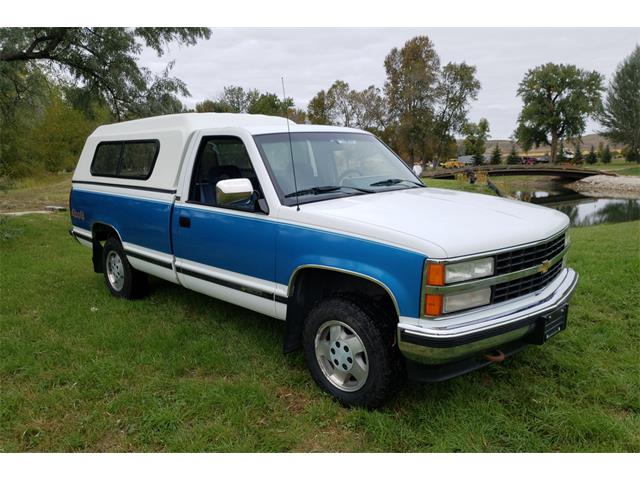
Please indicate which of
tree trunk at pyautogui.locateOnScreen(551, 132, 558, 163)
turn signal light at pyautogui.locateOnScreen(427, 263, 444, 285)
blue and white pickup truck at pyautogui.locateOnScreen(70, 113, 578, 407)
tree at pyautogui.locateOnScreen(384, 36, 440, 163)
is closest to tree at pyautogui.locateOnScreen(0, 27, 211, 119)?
blue and white pickup truck at pyautogui.locateOnScreen(70, 113, 578, 407)

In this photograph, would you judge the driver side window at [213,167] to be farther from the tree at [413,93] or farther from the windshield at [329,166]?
the tree at [413,93]

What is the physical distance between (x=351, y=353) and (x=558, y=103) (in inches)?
2838

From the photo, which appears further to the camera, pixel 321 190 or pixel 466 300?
pixel 321 190

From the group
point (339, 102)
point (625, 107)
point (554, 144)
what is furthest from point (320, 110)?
point (625, 107)

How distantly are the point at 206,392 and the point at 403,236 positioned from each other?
6.22ft

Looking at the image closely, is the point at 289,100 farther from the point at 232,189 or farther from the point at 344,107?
the point at 344,107

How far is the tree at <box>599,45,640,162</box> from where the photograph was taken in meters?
57.8

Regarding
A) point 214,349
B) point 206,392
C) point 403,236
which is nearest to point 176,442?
point 206,392

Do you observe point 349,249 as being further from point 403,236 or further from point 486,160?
point 486,160

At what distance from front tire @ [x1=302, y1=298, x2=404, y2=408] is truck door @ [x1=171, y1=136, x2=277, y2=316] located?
0.51 meters

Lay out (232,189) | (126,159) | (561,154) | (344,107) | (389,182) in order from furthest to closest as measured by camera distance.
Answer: (561,154), (344,107), (126,159), (389,182), (232,189)

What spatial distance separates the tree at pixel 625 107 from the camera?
190ft

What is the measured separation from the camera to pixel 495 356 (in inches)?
125

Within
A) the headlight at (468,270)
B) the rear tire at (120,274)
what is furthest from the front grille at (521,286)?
the rear tire at (120,274)
